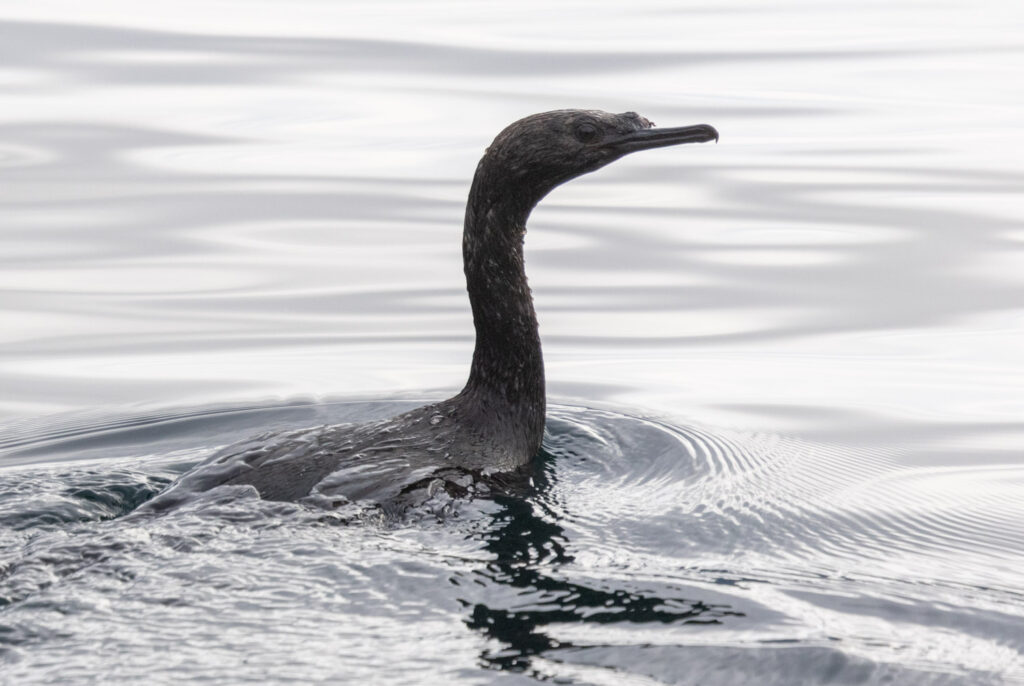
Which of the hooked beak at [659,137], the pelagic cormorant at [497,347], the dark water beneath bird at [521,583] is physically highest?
the hooked beak at [659,137]

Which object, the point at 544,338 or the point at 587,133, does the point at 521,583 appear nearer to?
the point at 587,133

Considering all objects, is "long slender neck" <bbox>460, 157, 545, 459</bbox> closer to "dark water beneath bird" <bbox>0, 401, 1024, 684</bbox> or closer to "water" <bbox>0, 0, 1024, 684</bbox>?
"dark water beneath bird" <bbox>0, 401, 1024, 684</bbox>

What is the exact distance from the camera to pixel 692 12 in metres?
21.8

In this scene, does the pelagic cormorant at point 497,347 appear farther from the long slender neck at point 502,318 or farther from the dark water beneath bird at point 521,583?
the dark water beneath bird at point 521,583

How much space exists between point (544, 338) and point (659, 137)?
10.1 feet

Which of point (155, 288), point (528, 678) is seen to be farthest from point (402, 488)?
point (155, 288)

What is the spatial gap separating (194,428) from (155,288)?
3.09 meters

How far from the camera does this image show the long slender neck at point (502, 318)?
22.5 feet

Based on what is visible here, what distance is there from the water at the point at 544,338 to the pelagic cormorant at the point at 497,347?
0.39m

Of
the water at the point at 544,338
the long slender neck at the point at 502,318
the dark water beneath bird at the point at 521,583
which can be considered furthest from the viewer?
the long slender neck at the point at 502,318

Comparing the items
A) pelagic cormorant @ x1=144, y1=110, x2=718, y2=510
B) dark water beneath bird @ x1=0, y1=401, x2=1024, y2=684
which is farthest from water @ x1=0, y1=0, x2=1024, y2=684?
pelagic cormorant @ x1=144, y1=110, x2=718, y2=510

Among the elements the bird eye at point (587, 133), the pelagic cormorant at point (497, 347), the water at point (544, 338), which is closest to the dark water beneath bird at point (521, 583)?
the water at point (544, 338)

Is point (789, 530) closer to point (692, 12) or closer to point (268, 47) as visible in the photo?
point (268, 47)

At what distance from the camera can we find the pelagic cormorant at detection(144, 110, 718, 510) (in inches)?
247
